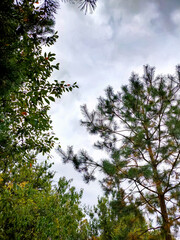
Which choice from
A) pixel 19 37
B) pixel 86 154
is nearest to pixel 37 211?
pixel 86 154

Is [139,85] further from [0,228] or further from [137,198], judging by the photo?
[0,228]

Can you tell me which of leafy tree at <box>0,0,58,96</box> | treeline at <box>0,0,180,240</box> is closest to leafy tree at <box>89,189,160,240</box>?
treeline at <box>0,0,180,240</box>

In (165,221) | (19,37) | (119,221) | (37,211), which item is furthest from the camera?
(119,221)

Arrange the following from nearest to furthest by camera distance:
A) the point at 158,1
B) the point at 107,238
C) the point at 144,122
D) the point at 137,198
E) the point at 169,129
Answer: the point at 158,1, the point at 169,129, the point at 137,198, the point at 144,122, the point at 107,238

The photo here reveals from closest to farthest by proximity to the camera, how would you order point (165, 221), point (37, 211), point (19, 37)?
point (19, 37) → point (165, 221) → point (37, 211)

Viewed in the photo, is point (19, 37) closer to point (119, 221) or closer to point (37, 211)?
point (37, 211)

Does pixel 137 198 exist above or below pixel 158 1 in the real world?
below

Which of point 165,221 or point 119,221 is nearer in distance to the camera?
point 165,221

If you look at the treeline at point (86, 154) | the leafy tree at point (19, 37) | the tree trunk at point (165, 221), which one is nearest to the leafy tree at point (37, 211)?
the treeline at point (86, 154)

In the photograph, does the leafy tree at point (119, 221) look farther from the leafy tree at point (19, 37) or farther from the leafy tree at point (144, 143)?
the leafy tree at point (19, 37)

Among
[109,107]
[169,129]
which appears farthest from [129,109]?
[169,129]

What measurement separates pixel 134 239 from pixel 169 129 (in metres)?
3.14

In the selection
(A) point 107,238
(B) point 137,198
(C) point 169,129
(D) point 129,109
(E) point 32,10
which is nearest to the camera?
(E) point 32,10

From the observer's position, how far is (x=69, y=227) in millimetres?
6152
